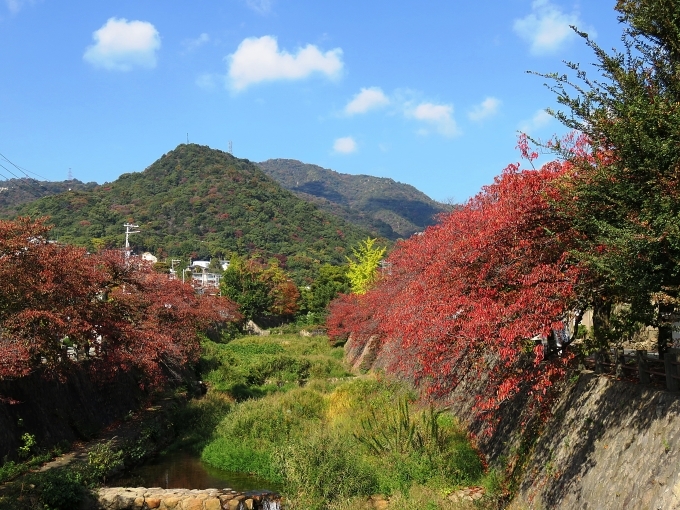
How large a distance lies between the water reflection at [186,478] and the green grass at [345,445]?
Answer: 411 millimetres

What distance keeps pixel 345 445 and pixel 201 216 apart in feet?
373

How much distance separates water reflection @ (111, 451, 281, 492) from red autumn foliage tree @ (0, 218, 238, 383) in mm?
3306

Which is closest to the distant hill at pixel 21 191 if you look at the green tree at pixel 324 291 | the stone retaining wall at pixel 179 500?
the green tree at pixel 324 291

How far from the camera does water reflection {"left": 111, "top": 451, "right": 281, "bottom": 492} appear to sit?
15.8 meters

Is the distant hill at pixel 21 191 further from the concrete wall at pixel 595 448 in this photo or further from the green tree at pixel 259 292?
the concrete wall at pixel 595 448

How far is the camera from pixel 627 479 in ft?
25.3

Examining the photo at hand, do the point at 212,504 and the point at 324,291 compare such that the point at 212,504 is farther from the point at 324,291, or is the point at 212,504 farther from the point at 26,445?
the point at 324,291

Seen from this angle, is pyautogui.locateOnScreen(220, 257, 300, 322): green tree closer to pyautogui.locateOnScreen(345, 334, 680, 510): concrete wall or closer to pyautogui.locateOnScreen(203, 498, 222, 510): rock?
pyautogui.locateOnScreen(203, 498, 222, 510): rock

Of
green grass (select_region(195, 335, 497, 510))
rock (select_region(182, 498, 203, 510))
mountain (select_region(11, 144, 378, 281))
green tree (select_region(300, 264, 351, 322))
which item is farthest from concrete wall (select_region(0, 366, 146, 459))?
mountain (select_region(11, 144, 378, 281))

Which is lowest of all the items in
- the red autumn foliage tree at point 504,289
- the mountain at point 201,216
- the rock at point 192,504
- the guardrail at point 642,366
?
the rock at point 192,504

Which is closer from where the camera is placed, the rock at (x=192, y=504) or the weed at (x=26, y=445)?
the rock at (x=192, y=504)

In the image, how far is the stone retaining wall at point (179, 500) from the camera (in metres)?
13.0

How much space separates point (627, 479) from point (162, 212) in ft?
404

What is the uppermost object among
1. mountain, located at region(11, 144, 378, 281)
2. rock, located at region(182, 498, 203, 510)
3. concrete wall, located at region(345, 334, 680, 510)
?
mountain, located at region(11, 144, 378, 281)
